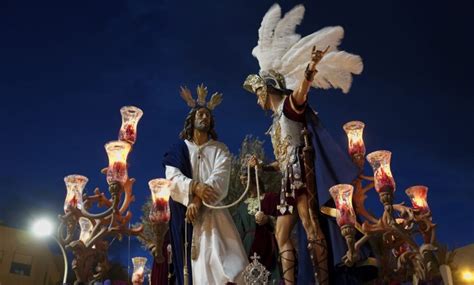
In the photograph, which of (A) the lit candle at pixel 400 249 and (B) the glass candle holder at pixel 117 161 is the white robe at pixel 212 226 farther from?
(A) the lit candle at pixel 400 249

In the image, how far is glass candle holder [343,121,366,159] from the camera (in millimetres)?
6445

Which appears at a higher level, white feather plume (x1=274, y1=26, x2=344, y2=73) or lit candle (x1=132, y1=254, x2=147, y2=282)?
white feather plume (x1=274, y1=26, x2=344, y2=73)

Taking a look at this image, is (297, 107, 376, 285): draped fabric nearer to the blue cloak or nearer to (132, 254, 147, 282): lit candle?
the blue cloak

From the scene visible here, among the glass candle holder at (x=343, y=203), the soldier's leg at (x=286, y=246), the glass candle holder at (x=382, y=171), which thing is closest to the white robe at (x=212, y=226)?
the soldier's leg at (x=286, y=246)

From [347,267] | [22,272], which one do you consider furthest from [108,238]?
[22,272]

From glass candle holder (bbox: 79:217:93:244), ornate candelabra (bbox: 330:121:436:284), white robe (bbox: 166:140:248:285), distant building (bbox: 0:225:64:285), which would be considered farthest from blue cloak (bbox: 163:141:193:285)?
distant building (bbox: 0:225:64:285)

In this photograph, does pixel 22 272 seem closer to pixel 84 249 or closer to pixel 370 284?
pixel 84 249

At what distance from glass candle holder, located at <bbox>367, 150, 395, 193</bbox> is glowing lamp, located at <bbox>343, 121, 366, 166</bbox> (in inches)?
14.3

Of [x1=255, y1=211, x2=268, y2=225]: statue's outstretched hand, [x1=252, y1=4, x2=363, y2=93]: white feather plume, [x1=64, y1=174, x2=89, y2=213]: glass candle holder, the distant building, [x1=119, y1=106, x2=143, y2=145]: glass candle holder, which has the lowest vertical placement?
[x1=255, y1=211, x2=268, y2=225]: statue's outstretched hand

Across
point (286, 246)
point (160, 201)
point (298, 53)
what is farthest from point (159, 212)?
point (298, 53)

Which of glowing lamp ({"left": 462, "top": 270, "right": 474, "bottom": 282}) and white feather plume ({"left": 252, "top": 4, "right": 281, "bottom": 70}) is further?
glowing lamp ({"left": 462, "top": 270, "right": 474, "bottom": 282})

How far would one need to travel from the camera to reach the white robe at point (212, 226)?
566cm

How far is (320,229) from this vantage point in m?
5.82

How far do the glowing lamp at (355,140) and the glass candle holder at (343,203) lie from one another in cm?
87
